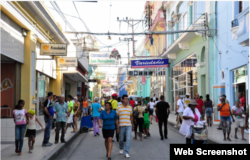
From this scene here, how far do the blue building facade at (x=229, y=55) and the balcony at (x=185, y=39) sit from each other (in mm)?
1256

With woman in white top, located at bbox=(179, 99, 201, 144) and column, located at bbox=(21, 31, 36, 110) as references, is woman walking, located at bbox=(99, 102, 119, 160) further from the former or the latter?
column, located at bbox=(21, 31, 36, 110)

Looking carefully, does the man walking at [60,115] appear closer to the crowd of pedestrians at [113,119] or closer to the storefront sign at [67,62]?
the crowd of pedestrians at [113,119]

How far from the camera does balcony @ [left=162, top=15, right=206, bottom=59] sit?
19.4 meters

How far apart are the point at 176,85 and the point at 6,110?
788 inches

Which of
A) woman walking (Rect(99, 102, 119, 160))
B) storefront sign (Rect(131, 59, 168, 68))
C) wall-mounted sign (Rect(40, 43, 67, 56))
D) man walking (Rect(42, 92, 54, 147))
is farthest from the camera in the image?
storefront sign (Rect(131, 59, 168, 68))

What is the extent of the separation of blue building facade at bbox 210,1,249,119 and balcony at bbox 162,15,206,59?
1.26 meters

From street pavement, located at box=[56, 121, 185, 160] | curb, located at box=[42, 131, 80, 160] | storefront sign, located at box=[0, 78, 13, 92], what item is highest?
storefront sign, located at box=[0, 78, 13, 92]

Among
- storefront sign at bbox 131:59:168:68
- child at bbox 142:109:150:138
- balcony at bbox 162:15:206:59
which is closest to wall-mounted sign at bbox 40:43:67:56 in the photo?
child at bbox 142:109:150:138

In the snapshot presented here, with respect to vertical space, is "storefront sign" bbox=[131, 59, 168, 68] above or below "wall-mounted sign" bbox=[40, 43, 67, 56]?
above

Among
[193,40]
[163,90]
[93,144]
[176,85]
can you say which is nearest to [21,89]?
[93,144]

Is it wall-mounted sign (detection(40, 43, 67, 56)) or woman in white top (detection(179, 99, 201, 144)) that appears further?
wall-mounted sign (detection(40, 43, 67, 56))

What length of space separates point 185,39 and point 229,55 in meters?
7.20

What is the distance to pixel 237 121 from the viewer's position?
11.9 m

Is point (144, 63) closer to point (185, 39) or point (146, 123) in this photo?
point (185, 39)
